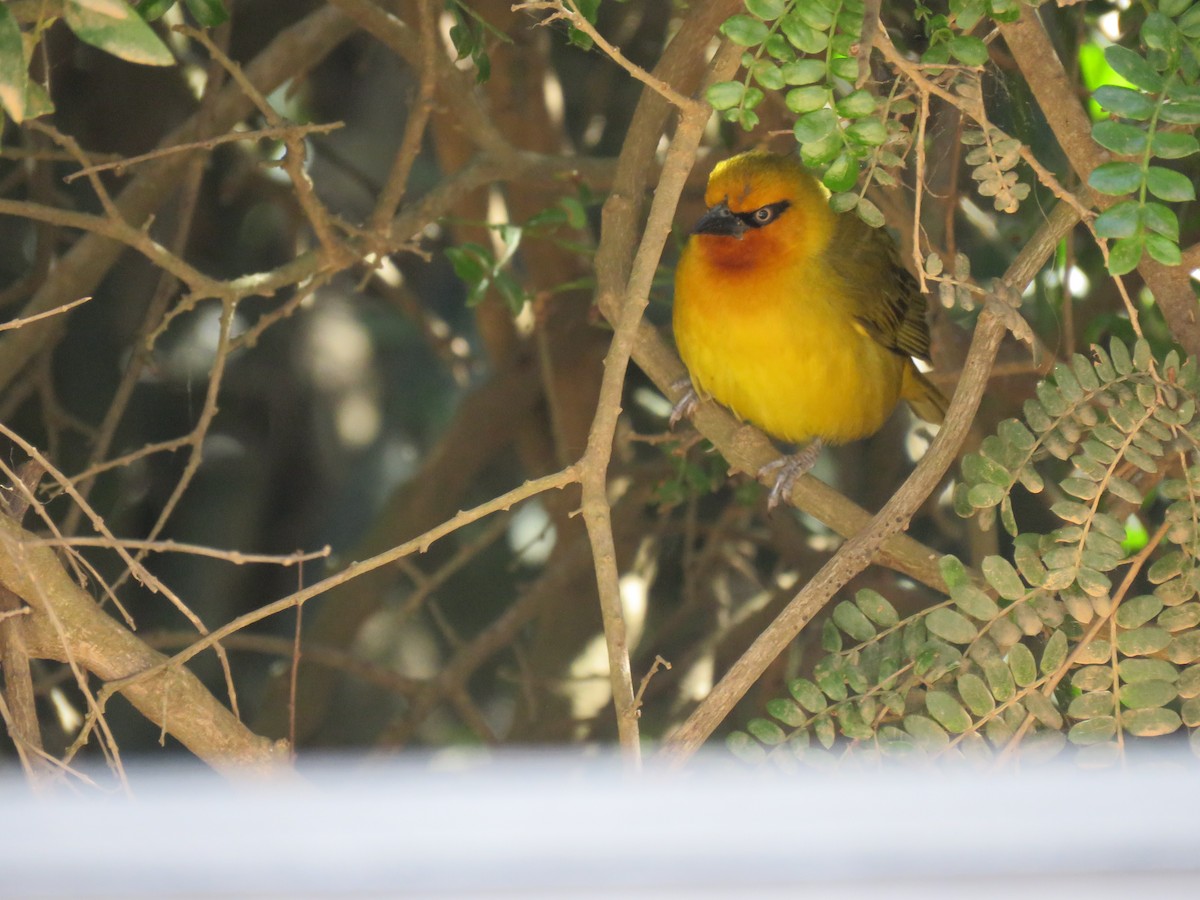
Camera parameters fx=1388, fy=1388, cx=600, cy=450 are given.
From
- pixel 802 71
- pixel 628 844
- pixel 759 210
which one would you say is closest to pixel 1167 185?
pixel 802 71

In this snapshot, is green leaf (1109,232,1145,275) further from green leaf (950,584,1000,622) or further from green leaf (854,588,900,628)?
green leaf (854,588,900,628)

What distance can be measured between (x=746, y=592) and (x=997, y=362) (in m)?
1.81

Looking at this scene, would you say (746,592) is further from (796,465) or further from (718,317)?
(796,465)

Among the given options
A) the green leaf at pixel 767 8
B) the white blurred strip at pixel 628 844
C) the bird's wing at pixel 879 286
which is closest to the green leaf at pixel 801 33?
the green leaf at pixel 767 8

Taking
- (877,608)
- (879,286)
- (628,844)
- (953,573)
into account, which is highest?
(879,286)

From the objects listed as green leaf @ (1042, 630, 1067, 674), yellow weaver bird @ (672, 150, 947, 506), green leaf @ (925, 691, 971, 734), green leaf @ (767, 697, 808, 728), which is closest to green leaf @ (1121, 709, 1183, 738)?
green leaf @ (1042, 630, 1067, 674)

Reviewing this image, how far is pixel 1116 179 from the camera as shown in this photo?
1863mm

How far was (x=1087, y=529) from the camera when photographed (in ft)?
6.64

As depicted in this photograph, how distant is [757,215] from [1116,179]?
1669 millimetres

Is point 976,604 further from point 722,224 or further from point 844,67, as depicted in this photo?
point 722,224

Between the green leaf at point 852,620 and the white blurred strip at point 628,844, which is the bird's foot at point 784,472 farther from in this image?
the white blurred strip at point 628,844

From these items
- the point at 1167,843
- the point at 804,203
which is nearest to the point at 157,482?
the point at 804,203

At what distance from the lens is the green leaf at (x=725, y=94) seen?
2.06 m

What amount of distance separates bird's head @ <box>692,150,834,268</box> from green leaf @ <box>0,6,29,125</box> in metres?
2.20
